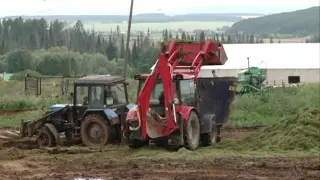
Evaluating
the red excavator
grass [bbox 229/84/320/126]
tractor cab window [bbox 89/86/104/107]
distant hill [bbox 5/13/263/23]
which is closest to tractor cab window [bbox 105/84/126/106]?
tractor cab window [bbox 89/86/104/107]

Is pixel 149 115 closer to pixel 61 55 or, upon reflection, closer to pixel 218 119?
pixel 218 119

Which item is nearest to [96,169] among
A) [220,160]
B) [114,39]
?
[220,160]

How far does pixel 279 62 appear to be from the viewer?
6500cm

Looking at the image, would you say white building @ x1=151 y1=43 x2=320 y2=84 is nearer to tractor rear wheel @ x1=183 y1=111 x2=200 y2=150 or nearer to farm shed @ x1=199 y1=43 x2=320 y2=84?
farm shed @ x1=199 y1=43 x2=320 y2=84

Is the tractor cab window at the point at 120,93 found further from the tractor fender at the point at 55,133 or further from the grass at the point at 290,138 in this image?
the grass at the point at 290,138

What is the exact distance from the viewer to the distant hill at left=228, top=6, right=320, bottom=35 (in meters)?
165

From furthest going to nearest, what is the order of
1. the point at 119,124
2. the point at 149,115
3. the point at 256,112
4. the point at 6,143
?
the point at 256,112, the point at 6,143, the point at 119,124, the point at 149,115

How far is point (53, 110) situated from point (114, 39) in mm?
66576

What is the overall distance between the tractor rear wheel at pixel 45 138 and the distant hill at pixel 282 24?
136m

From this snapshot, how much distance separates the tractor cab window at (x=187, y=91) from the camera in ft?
59.5

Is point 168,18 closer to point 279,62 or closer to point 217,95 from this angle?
point 279,62

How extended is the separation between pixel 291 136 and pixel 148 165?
16.0 ft

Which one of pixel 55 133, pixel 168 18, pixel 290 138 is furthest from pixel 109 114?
pixel 168 18

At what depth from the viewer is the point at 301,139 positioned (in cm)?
1800
